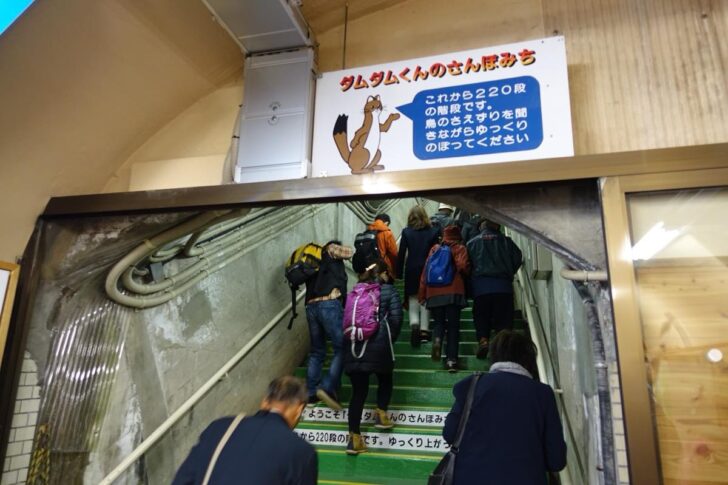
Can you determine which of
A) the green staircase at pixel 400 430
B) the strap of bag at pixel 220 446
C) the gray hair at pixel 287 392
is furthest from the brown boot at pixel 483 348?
the strap of bag at pixel 220 446

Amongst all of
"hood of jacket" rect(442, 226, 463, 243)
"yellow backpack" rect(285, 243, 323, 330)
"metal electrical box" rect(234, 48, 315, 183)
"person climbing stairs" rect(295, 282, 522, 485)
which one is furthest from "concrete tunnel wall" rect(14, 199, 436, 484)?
"hood of jacket" rect(442, 226, 463, 243)

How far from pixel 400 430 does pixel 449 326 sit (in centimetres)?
101

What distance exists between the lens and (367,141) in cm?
293

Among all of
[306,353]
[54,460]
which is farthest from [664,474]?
[306,353]

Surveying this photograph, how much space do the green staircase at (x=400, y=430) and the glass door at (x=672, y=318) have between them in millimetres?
2085

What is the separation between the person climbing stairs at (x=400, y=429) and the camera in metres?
3.79

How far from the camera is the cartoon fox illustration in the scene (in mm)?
2904

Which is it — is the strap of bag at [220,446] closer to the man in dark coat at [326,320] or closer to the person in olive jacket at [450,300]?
the man in dark coat at [326,320]

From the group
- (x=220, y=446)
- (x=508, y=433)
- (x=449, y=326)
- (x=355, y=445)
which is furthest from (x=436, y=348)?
(x=220, y=446)

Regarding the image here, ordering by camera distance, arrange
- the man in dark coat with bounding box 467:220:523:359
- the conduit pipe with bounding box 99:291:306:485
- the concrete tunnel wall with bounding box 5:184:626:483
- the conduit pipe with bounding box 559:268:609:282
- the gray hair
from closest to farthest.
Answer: the gray hair
the conduit pipe with bounding box 559:268:609:282
the concrete tunnel wall with bounding box 5:184:626:483
the conduit pipe with bounding box 99:291:306:485
the man in dark coat with bounding box 467:220:523:359

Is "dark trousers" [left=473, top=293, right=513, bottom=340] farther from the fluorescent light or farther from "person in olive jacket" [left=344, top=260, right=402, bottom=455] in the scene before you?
the fluorescent light

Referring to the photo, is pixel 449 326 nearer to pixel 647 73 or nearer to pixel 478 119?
pixel 478 119

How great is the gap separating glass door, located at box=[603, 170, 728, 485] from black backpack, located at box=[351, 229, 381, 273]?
292 cm

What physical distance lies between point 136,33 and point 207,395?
8.99ft
